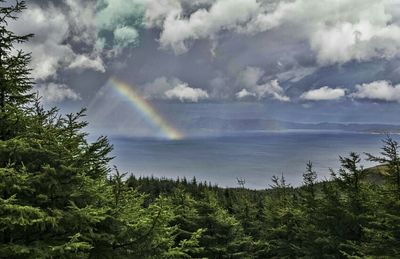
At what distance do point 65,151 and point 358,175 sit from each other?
21.1 meters

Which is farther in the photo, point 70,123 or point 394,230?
point 394,230

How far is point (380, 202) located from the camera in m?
16.8

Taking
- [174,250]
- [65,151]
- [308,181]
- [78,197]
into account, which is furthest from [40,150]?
[308,181]

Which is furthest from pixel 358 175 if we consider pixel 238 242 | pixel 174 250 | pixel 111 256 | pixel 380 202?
pixel 111 256

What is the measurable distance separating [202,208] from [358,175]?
40.6ft

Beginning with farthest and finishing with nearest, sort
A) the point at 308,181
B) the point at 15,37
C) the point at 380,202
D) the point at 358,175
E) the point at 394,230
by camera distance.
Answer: the point at 308,181
the point at 358,175
the point at 380,202
the point at 394,230
the point at 15,37

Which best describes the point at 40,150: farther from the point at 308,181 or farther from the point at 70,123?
the point at 308,181

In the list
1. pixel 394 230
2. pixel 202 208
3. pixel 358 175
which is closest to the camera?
pixel 394 230

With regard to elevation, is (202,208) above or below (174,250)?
above

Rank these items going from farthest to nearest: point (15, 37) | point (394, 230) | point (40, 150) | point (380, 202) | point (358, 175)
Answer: point (358, 175)
point (380, 202)
point (394, 230)
point (15, 37)
point (40, 150)

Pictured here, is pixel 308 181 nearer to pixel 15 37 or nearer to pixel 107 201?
pixel 107 201

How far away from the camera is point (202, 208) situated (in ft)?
102

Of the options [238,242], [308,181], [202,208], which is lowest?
[238,242]

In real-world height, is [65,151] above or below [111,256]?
above
